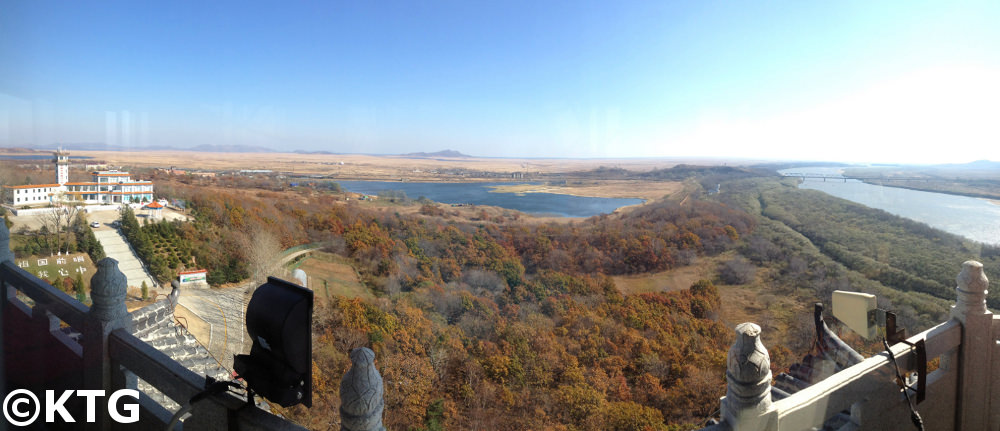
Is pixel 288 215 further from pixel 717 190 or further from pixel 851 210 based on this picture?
pixel 851 210

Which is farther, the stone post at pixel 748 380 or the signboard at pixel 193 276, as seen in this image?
the signboard at pixel 193 276

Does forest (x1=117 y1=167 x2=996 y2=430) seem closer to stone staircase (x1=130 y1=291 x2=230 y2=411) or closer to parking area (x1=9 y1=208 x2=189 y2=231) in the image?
parking area (x1=9 y1=208 x2=189 y2=231)

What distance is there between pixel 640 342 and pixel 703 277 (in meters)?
6.61

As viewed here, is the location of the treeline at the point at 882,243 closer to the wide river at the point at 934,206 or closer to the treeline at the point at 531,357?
the wide river at the point at 934,206

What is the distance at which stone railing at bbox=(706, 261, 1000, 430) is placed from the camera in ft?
4.27

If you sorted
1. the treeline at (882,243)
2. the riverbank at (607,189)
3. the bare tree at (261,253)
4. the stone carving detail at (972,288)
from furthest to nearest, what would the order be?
1. the riverbank at (607,189)
2. the bare tree at (261,253)
3. the treeline at (882,243)
4. the stone carving detail at (972,288)

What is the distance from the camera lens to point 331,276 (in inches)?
699

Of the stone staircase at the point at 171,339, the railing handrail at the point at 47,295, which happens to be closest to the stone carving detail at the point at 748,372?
the railing handrail at the point at 47,295

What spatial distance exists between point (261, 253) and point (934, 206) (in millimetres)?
24548

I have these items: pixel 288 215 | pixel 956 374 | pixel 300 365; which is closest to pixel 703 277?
pixel 956 374

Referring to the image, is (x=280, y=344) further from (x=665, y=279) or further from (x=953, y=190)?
(x=953, y=190)

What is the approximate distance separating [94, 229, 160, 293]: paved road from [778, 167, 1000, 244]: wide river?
78.2 ft

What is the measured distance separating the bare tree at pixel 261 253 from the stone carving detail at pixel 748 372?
16.6m

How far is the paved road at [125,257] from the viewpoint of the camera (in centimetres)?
1130
